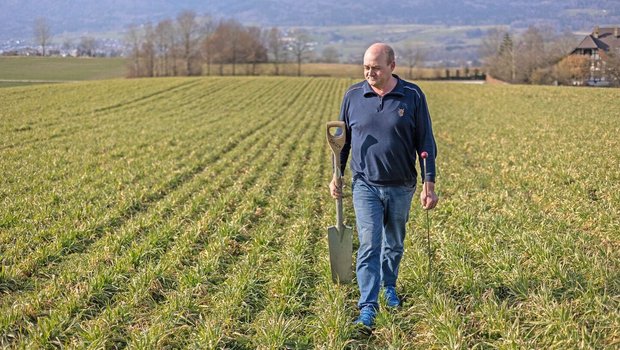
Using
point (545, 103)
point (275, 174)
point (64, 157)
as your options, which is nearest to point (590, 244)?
point (275, 174)

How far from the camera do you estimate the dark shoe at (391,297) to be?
5.16m

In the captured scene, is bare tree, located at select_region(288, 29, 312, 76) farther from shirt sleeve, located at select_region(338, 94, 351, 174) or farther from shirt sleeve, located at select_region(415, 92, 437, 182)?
shirt sleeve, located at select_region(415, 92, 437, 182)

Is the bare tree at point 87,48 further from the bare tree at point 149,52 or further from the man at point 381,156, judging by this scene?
the man at point 381,156

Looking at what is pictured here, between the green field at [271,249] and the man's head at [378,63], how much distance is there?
2.07 metres

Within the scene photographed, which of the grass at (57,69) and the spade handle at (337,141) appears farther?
the grass at (57,69)

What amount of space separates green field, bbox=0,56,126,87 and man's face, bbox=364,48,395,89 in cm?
6018

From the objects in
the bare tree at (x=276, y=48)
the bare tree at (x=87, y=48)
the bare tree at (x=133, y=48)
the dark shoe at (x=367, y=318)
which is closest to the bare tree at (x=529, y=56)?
the bare tree at (x=276, y=48)

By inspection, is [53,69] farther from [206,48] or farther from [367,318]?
[367,318]

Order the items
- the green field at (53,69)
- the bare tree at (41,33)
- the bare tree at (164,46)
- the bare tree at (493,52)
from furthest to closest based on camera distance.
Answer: the bare tree at (41,33)
the bare tree at (164,46)
the bare tree at (493,52)
the green field at (53,69)

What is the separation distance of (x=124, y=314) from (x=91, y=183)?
22.4 ft

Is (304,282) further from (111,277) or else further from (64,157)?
(64,157)

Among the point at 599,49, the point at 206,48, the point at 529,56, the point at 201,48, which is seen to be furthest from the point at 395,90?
the point at 201,48

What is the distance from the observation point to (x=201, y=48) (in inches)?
3610

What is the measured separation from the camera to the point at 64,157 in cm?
1423
